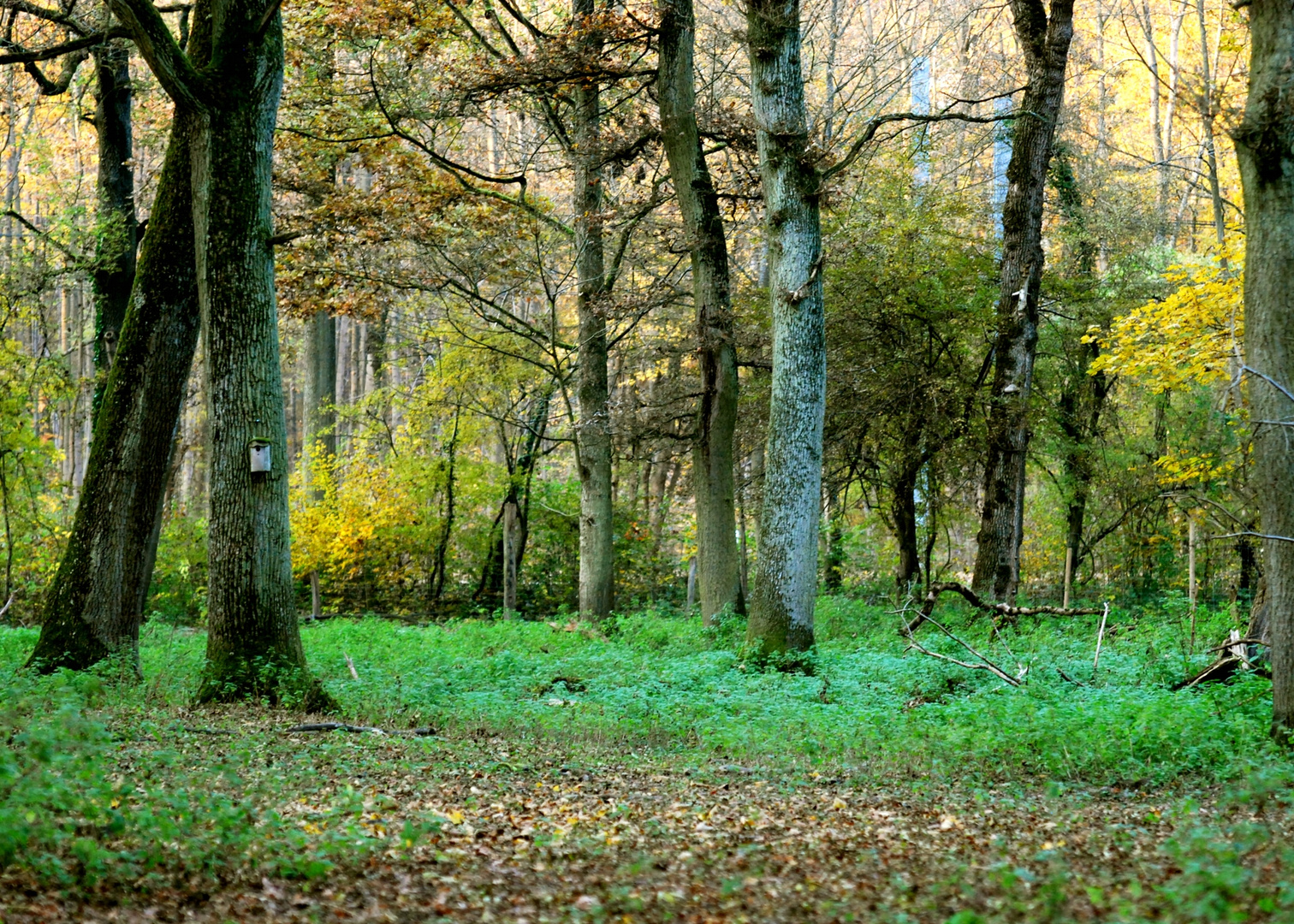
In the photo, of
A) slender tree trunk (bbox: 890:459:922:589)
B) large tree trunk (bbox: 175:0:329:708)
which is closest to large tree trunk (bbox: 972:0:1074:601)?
slender tree trunk (bbox: 890:459:922:589)

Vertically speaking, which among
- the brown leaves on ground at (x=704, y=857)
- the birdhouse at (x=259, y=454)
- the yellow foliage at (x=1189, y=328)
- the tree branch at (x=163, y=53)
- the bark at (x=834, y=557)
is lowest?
the brown leaves on ground at (x=704, y=857)

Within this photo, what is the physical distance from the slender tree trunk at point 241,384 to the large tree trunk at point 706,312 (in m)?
6.04

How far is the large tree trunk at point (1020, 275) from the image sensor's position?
14.4 meters

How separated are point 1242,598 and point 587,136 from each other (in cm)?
1377

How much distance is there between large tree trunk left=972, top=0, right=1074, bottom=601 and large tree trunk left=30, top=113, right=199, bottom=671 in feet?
34.6

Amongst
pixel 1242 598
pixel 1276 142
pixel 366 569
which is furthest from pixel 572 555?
pixel 1276 142

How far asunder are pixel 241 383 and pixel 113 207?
6.72 m

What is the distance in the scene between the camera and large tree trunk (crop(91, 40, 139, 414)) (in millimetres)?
Result: 13625

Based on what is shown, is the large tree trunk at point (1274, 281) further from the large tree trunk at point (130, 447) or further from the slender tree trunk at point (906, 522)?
the slender tree trunk at point (906, 522)

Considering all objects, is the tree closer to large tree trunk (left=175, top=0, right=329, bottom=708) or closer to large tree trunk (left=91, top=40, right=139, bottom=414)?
large tree trunk (left=175, top=0, right=329, bottom=708)

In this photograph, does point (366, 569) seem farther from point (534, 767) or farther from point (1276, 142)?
point (1276, 142)

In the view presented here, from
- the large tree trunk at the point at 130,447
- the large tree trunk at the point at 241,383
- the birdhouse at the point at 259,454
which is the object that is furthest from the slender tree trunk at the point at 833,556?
the birdhouse at the point at 259,454

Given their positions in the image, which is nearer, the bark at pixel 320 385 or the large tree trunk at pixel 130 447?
the large tree trunk at pixel 130 447

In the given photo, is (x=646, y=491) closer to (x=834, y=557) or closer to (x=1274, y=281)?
(x=834, y=557)
